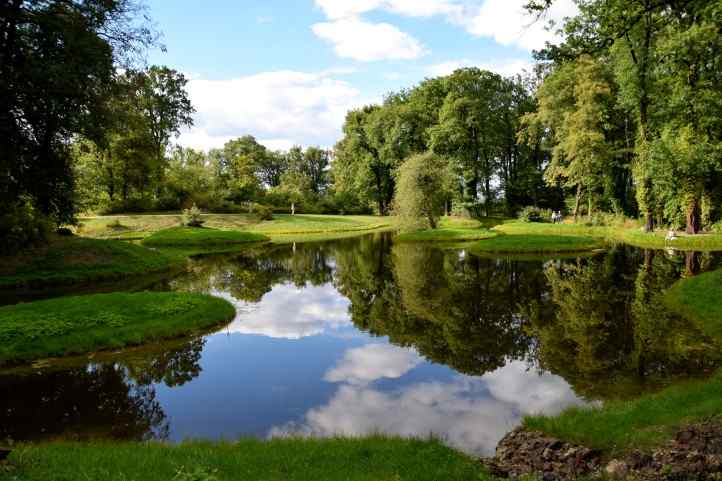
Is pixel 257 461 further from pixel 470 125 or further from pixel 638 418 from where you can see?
pixel 470 125

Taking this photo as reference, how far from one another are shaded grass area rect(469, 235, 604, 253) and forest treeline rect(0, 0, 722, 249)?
8.14 metres

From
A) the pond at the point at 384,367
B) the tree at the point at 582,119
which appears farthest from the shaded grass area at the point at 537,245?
the tree at the point at 582,119

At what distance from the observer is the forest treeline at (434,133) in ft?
70.7

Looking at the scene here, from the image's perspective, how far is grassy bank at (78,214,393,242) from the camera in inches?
2094

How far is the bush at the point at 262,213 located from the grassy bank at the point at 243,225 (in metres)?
0.80

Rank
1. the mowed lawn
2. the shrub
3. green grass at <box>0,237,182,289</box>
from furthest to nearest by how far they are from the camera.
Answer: the shrub
the mowed lawn
green grass at <box>0,237,182,289</box>

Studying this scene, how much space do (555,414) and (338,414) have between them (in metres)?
4.91

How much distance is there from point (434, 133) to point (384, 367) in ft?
208

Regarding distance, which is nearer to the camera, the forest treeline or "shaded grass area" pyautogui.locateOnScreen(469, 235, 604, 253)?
the forest treeline

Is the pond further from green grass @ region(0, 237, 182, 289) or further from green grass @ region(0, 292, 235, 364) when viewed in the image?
green grass @ region(0, 237, 182, 289)

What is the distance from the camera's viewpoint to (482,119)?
71.8 m

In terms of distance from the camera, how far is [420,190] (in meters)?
49.5

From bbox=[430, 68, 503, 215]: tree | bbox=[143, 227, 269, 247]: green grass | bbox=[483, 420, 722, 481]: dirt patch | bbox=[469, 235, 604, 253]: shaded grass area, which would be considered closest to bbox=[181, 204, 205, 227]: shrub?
bbox=[143, 227, 269, 247]: green grass

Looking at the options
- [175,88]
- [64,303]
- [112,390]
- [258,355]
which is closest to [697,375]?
[258,355]
